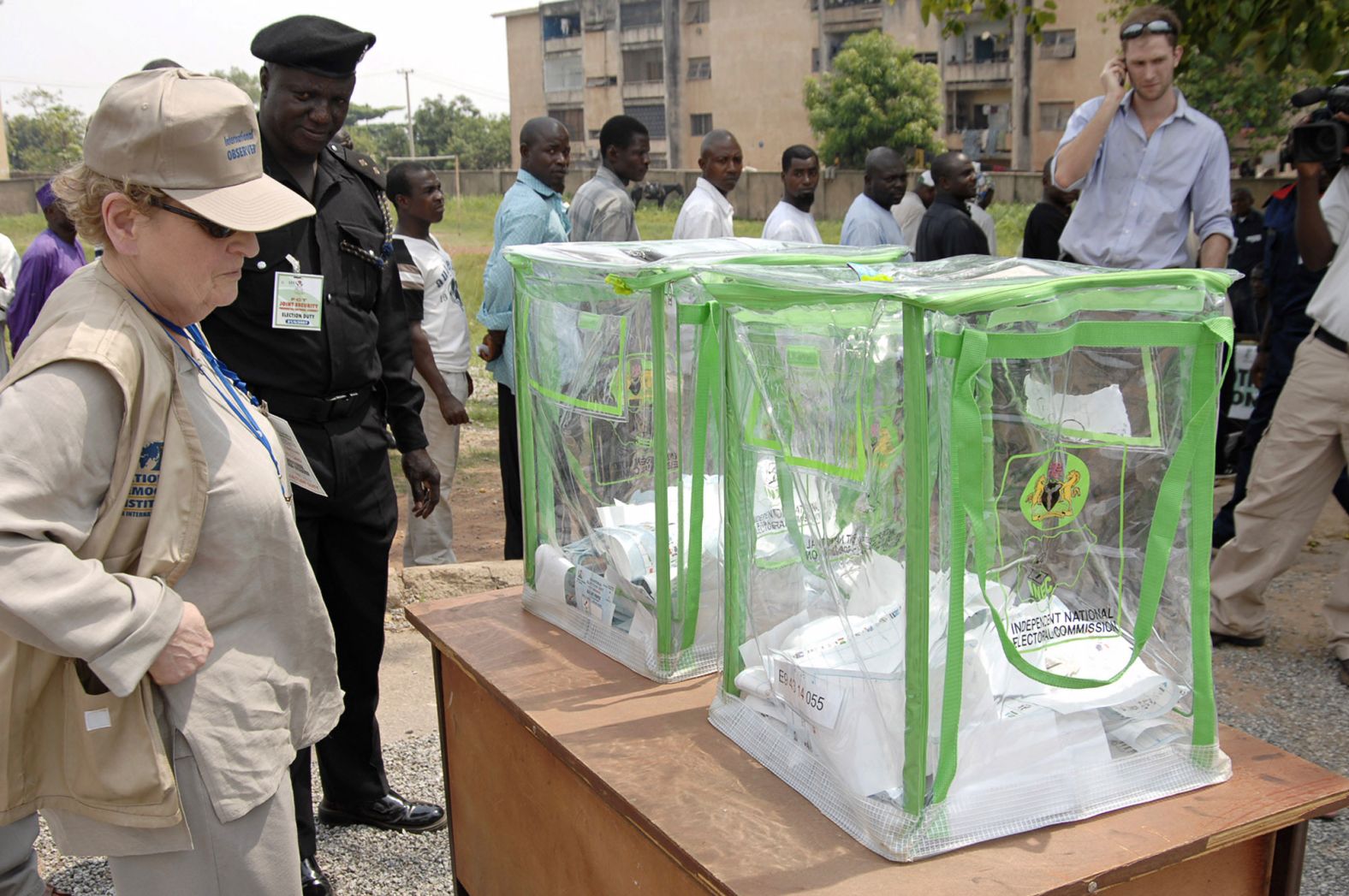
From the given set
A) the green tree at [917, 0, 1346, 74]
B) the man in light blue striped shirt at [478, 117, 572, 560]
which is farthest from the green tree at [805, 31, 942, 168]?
the man in light blue striped shirt at [478, 117, 572, 560]

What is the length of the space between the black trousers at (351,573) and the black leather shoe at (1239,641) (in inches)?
116

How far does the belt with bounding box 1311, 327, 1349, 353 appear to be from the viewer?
Answer: 11.8 ft

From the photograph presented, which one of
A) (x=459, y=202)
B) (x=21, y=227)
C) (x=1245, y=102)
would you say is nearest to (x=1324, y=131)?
(x=1245, y=102)

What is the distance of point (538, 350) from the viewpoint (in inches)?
91.0

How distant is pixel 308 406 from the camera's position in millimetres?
2541

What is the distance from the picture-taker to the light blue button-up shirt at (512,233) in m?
4.63

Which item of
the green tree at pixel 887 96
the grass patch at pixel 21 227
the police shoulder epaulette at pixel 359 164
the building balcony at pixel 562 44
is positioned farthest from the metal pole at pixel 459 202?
the police shoulder epaulette at pixel 359 164

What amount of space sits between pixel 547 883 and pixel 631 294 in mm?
1103

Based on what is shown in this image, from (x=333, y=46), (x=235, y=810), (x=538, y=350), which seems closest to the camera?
(x=235, y=810)

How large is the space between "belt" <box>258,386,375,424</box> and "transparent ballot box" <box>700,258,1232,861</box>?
1.20m

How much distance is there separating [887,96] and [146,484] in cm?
3398

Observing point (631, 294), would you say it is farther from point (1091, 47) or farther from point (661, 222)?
point (1091, 47)

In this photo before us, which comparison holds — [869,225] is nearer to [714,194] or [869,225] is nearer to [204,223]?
[714,194]

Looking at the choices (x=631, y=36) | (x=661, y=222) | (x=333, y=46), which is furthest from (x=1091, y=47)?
(x=333, y=46)
